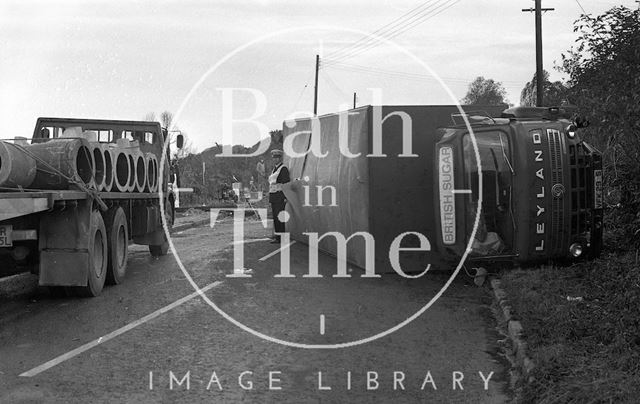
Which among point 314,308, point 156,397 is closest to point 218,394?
point 156,397

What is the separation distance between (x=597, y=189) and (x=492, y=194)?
153 cm

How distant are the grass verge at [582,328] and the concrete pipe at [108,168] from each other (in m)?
5.22

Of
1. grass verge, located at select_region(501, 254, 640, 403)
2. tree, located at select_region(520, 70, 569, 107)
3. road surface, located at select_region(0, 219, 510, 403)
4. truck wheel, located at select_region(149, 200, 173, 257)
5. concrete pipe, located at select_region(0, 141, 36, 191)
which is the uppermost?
A: tree, located at select_region(520, 70, 569, 107)

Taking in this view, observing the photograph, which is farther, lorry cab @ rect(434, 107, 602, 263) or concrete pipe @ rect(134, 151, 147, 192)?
concrete pipe @ rect(134, 151, 147, 192)

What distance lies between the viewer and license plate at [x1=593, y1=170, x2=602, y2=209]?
34.4ft

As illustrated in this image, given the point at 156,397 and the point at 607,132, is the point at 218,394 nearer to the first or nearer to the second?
the point at 156,397

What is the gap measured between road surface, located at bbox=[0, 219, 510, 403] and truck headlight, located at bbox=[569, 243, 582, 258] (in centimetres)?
134

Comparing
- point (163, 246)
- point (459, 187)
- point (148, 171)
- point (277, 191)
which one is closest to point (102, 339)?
→ point (459, 187)

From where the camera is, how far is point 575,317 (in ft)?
23.9

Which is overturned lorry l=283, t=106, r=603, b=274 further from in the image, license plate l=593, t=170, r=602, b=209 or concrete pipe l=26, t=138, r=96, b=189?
concrete pipe l=26, t=138, r=96, b=189

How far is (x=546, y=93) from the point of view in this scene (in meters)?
30.9

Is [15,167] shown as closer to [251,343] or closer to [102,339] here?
[102,339]

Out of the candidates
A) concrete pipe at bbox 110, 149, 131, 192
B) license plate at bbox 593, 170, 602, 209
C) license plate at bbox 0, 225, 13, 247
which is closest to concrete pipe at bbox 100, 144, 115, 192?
concrete pipe at bbox 110, 149, 131, 192

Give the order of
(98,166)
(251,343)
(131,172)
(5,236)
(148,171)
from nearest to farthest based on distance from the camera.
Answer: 1. (251,343)
2. (5,236)
3. (98,166)
4. (131,172)
5. (148,171)
